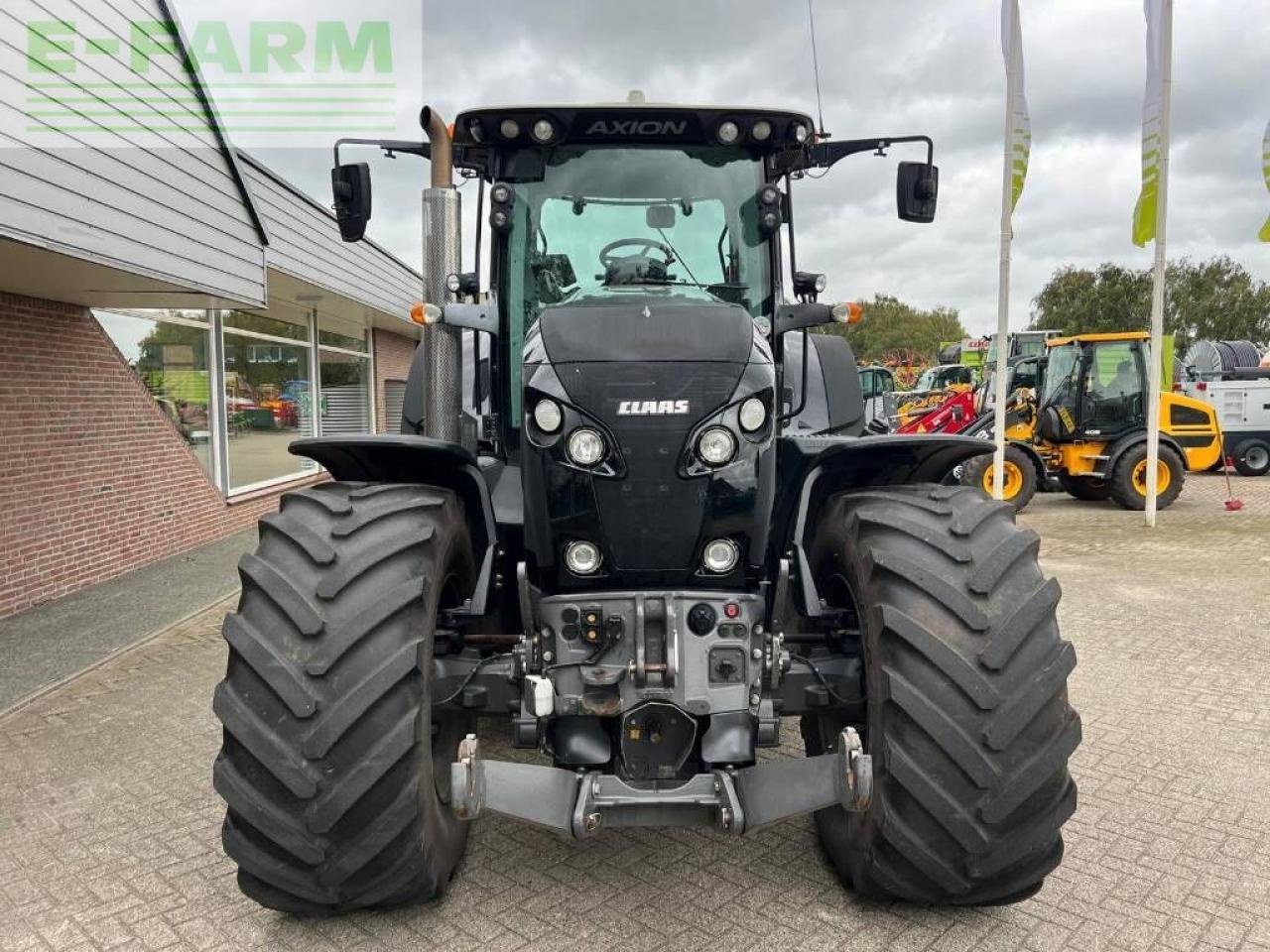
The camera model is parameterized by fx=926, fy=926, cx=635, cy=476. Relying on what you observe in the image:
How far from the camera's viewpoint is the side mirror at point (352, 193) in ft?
11.6

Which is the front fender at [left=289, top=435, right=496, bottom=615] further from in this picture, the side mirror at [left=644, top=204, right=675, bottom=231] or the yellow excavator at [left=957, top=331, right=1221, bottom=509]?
the yellow excavator at [left=957, top=331, right=1221, bottom=509]

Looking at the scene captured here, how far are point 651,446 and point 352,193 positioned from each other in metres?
1.77

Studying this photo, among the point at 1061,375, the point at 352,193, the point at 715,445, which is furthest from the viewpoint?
the point at 1061,375

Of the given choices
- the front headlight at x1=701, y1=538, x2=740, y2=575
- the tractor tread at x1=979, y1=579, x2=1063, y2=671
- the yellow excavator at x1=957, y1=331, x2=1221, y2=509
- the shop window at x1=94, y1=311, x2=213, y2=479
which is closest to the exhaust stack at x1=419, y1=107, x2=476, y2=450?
the front headlight at x1=701, y1=538, x2=740, y2=575

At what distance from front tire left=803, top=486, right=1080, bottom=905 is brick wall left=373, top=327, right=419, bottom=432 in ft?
50.7

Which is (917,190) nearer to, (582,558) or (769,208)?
(769,208)

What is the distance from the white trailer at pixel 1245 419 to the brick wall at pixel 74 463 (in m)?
17.6

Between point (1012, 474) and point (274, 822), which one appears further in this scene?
point (1012, 474)

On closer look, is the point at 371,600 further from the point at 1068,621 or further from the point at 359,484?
the point at 1068,621

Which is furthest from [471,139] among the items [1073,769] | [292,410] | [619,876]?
[292,410]

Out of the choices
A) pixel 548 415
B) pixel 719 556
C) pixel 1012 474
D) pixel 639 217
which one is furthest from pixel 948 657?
pixel 1012 474

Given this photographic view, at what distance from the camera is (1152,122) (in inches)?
410

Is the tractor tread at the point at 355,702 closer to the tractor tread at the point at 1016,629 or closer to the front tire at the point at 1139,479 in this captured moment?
the tractor tread at the point at 1016,629

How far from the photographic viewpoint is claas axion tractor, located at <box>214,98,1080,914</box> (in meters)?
2.45
